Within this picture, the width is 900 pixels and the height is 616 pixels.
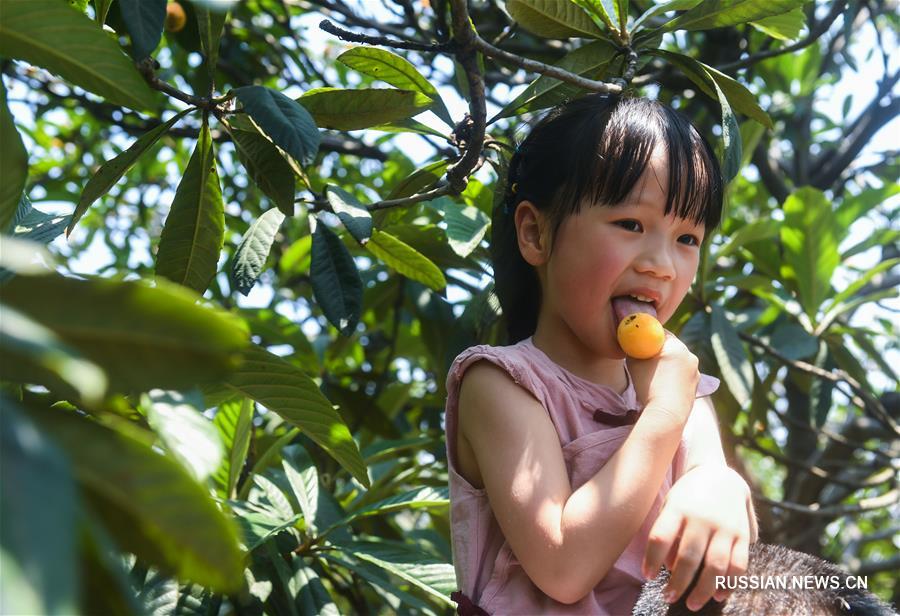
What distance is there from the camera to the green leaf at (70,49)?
822 millimetres

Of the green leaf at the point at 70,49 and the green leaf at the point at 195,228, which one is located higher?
the green leaf at the point at 70,49

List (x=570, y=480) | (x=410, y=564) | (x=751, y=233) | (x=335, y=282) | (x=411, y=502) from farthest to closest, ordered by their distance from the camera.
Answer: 1. (x=751, y=233)
2. (x=411, y=502)
3. (x=410, y=564)
4. (x=335, y=282)
5. (x=570, y=480)

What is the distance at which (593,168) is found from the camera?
135cm

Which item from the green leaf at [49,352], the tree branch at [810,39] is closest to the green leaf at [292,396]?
the green leaf at [49,352]

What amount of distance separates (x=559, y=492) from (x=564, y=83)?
0.70 metres

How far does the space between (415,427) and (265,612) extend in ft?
3.96

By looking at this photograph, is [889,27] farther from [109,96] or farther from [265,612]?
[109,96]

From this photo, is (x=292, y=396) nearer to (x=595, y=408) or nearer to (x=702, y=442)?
(x=595, y=408)

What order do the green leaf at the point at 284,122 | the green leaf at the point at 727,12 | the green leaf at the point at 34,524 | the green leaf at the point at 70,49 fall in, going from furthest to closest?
1. the green leaf at the point at 727,12
2. the green leaf at the point at 284,122
3. the green leaf at the point at 70,49
4. the green leaf at the point at 34,524

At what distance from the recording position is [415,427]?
2.90 metres

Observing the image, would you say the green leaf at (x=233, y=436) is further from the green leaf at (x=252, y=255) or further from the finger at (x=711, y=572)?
the finger at (x=711, y=572)

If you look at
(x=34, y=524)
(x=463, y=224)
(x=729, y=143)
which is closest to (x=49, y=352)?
(x=34, y=524)

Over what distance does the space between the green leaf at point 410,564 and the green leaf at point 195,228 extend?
0.59m

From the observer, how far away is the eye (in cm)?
133
